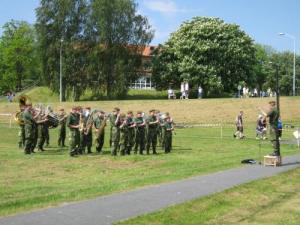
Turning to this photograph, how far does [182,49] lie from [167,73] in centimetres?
340

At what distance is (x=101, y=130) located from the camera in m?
23.4

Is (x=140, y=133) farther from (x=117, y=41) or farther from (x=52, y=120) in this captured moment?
(x=117, y=41)

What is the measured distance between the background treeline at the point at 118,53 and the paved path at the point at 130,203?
5038cm

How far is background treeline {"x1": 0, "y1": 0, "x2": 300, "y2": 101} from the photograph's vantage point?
64938 mm

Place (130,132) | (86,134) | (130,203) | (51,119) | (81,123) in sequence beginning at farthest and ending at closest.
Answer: (51,119) → (130,132) → (86,134) → (81,123) → (130,203)

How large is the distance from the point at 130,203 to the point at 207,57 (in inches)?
2310

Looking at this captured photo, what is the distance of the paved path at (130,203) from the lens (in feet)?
29.5

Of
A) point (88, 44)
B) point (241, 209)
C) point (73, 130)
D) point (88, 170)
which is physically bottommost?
point (88, 170)

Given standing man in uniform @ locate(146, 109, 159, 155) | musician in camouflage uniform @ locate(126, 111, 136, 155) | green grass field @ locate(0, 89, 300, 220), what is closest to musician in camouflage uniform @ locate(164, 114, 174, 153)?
green grass field @ locate(0, 89, 300, 220)

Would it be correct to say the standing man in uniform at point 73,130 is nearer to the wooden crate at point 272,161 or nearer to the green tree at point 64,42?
the wooden crate at point 272,161

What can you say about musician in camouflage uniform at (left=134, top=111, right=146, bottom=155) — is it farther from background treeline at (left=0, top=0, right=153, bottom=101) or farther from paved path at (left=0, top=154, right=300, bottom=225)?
background treeline at (left=0, top=0, right=153, bottom=101)

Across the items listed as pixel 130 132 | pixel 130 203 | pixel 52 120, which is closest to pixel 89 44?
pixel 52 120

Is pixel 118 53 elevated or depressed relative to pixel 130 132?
elevated

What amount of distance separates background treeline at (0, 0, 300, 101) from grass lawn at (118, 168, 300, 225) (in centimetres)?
5135
